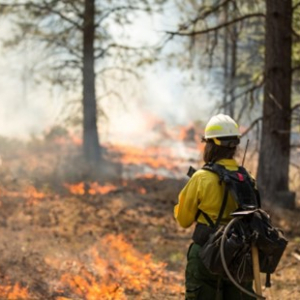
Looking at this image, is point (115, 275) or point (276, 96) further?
point (276, 96)

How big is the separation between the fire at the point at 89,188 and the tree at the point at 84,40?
2.50 metres

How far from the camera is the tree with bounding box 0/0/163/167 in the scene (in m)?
14.0

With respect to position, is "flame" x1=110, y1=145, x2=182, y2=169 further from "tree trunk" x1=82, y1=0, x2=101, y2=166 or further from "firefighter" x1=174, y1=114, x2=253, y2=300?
"firefighter" x1=174, y1=114, x2=253, y2=300

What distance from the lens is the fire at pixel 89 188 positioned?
39.1 ft

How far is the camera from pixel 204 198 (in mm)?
3506

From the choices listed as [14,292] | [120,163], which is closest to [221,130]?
[14,292]

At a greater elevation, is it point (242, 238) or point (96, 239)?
point (242, 238)

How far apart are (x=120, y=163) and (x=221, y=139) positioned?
41.1 ft

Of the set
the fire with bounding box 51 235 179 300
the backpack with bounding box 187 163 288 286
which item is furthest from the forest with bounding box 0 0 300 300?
the backpack with bounding box 187 163 288 286

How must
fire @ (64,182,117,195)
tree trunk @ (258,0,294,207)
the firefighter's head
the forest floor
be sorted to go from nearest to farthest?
the firefighter's head, the forest floor, tree trunk @ (258,0,294,207), fire @ (64,182,117,195)

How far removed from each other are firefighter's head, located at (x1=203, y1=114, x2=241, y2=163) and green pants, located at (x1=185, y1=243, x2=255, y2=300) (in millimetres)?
753

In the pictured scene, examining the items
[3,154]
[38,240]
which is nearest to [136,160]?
[3,154]

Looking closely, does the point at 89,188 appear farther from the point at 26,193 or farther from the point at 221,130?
the point at 221,130

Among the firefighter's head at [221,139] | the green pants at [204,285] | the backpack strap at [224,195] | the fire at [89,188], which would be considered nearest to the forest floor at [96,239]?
the fire at [89,188]
